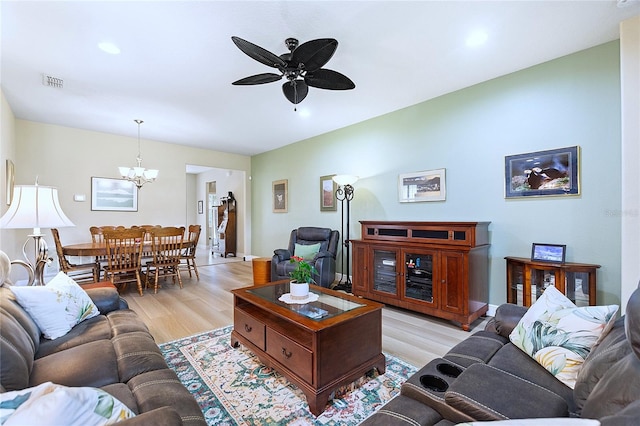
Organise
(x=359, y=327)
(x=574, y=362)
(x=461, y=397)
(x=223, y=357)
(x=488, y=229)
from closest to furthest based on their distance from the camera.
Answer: (x=461, y=397)
(x=574, y=362)
(x=359, y=327)
(x=223, y=357)
(x=488, y=229)

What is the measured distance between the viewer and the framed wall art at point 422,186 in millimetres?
3637

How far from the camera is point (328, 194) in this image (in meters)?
5.17

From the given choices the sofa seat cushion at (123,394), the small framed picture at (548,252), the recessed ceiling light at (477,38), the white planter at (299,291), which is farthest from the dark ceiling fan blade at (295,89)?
the small framed picture at (548,252)

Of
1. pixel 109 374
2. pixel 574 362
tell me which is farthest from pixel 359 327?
pixel 109 374

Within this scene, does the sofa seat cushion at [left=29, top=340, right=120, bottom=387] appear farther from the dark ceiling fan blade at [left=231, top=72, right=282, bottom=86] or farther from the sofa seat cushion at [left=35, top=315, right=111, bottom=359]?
the dark ceiling fan blade at [left=231, top=72, right=282, bottom=86]

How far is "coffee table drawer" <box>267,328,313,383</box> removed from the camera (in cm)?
173

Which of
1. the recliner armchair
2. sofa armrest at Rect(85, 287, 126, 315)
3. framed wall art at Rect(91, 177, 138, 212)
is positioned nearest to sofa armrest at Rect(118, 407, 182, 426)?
sofa armrest at Rect(85, 287, 126, 315)

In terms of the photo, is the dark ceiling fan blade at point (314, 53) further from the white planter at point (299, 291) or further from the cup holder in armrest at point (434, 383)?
the cup holder in armrest at point (434, 383)

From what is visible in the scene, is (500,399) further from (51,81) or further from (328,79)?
(51,81)

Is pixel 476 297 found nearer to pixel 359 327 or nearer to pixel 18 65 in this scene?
pixel 359 327

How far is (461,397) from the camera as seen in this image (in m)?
1.02

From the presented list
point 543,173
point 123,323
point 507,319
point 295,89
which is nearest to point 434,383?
point 507,319

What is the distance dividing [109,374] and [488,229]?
354cm

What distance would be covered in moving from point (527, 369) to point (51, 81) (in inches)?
196
